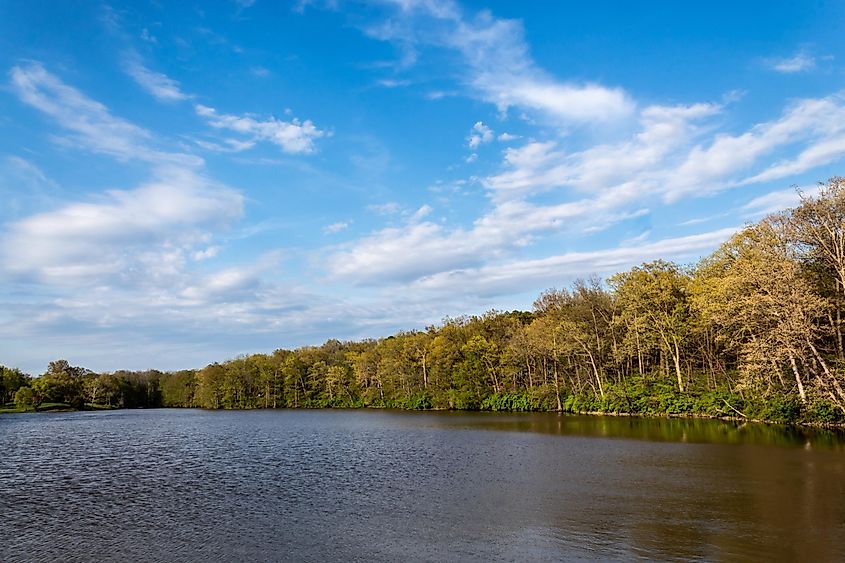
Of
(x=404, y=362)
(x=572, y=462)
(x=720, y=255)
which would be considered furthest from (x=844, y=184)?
(x=404, y=362)

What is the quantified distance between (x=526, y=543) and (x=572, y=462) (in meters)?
15.7

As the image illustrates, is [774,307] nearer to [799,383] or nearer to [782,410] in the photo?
[799,383]

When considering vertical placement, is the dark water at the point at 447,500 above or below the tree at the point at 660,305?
below

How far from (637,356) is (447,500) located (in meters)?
57.3

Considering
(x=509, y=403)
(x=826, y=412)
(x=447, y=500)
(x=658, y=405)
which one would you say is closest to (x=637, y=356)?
(x=658, y=405)

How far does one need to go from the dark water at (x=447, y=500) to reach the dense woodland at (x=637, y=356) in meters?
7.42

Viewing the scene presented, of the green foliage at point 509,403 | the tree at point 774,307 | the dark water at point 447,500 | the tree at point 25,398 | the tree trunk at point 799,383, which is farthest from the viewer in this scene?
the tree at point 25,398

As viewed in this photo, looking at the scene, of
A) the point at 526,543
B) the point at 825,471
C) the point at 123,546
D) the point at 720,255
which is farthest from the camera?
the point at 720,255

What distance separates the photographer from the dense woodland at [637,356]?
39.5 m

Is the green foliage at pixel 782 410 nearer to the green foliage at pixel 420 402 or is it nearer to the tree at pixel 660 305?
the tree at pixel 660 305

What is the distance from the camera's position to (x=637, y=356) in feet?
240

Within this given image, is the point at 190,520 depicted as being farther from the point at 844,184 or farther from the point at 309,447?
the point at 844,184

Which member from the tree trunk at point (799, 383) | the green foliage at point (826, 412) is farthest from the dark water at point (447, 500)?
the green foliage at point (826, 412)

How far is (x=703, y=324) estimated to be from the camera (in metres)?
53.8
